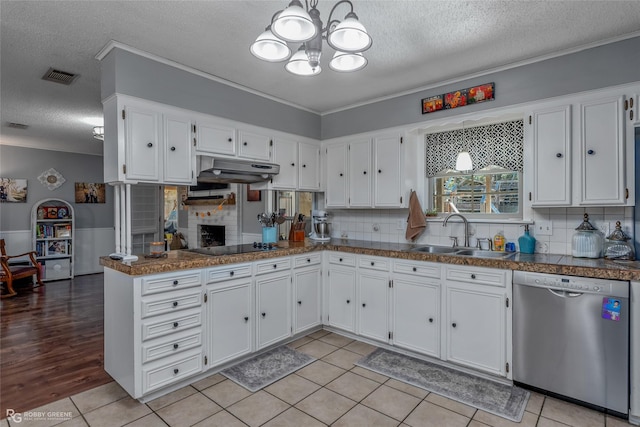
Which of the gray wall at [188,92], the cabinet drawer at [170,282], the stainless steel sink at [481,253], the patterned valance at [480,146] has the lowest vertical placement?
the cabinet drawer at [170,282]

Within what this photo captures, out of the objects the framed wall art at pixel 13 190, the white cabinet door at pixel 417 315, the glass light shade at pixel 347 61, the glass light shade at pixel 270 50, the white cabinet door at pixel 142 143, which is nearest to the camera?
the glass light shade at pixel 270 50

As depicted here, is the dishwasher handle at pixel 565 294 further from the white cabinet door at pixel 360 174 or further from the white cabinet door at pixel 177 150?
the white cabinet door at pixel 177 150

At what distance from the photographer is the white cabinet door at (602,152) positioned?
2426 millimetres

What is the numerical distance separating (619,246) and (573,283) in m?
0.59

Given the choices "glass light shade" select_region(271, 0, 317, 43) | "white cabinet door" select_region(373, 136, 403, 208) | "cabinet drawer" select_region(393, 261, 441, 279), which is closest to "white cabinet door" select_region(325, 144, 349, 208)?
"white cabinet door" select_region(373, 136, 403, 208)

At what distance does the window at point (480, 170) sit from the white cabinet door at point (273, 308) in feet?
6.02

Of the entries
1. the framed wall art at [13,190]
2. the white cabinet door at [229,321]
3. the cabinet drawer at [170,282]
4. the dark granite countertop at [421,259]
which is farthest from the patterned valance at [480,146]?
the framed wall art at [13,190]

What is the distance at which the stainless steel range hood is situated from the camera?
3029 millimetres

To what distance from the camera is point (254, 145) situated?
3.49 metres

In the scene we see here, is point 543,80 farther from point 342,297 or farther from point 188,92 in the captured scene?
point 188,92

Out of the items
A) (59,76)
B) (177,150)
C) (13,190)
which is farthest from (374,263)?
(13,190)

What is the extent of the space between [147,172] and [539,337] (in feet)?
10.4

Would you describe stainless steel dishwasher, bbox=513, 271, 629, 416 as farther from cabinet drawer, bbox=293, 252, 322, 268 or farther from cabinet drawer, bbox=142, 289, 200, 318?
cabinet drawer, bbox=142, 289, 200, 318

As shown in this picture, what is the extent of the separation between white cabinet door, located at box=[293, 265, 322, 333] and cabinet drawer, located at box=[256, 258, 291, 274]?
143 millimetres
